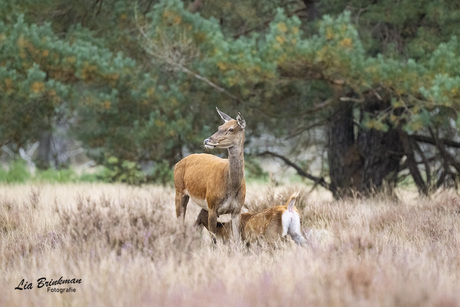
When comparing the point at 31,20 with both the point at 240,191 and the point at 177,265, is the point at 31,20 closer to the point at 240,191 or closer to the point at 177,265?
the point at 240,191

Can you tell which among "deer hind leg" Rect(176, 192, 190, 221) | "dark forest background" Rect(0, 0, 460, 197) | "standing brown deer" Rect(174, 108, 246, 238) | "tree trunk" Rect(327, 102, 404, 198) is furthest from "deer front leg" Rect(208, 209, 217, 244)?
"tree trunk" Rect(327, 102, 404, 198)

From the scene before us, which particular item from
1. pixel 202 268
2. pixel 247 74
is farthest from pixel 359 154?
pixel 202 268

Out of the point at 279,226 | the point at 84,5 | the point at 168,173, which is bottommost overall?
the point at 168,173

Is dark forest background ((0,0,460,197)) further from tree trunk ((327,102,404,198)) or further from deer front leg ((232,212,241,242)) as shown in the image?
deer front leg ((232,212,241,242))

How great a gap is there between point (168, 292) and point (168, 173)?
37.3 ft

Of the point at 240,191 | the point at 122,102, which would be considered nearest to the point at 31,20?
the point at 122,102

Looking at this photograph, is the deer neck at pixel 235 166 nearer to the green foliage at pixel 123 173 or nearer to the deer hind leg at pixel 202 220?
the deer hind leg at pixel 202 220

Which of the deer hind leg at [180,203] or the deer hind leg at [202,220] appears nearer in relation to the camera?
the deer hind leg at [202,220]

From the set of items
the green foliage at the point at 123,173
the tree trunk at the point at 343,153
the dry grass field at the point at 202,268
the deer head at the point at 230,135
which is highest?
the deer head at the point at 230,135

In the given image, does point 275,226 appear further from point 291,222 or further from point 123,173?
point 123,173

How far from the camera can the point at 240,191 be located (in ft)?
25.1

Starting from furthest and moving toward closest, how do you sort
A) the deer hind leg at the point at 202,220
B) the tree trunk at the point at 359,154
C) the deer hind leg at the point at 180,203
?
1. the tree trunk at the point at 359,154
2. the deer hind leg at the point at 180,203
3. the deer hind leg at the point at 202,220

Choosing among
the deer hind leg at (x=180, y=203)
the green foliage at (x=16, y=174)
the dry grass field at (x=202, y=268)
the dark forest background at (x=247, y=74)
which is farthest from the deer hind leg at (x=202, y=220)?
the green foliage at (x=16, y=174)

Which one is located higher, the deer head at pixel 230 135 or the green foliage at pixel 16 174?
the deer head at pixel 230 135
